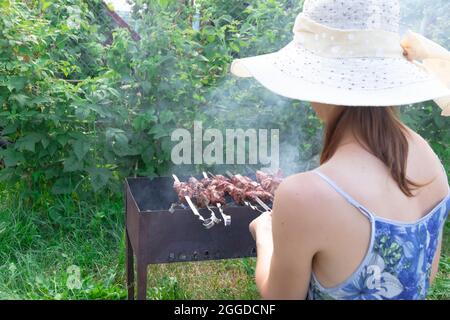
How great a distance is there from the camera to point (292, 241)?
60.4 inches

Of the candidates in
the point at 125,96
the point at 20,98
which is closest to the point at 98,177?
the point at 125,96

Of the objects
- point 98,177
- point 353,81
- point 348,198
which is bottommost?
point 98,177

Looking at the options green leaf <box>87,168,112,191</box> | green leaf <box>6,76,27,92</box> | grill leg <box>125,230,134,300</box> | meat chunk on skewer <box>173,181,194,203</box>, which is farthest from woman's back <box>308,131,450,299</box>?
green leaf <box>6,76,27,92</box>

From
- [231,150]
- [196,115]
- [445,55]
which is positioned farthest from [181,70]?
[445,55]

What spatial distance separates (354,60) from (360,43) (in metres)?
0.06

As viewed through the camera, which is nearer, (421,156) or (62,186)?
(421,156)

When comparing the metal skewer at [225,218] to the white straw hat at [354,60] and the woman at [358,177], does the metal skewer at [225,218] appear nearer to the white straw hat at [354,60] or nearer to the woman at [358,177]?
the woman at [358,177]

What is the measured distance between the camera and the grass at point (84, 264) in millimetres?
3615

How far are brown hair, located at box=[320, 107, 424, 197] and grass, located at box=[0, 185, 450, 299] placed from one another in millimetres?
2423

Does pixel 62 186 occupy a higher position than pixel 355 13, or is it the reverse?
pixel 355 13

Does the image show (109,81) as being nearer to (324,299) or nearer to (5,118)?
(5,118)

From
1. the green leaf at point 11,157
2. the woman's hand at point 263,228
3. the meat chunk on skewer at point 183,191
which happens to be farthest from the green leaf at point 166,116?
the woman's hand at point 263,228

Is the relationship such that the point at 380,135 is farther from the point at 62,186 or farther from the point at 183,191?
the point at 62,186

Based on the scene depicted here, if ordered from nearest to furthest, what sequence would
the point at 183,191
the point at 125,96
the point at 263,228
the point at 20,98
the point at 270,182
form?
the point at 263,228 → the point at 183,191 → the point at 270,182 → the point at 20,98 → the point at 125,96
